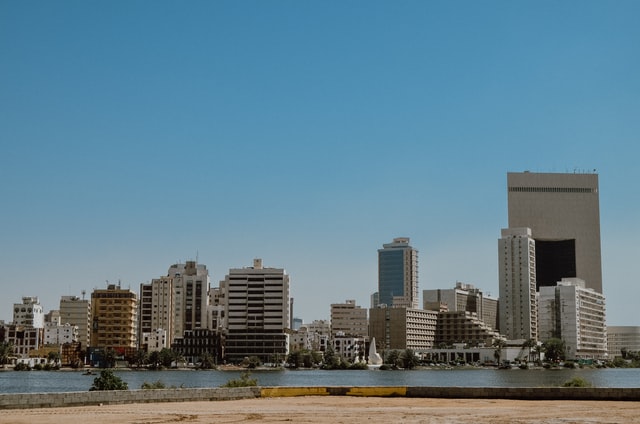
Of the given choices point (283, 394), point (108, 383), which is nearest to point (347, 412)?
point (283, 394)

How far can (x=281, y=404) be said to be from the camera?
149 feet

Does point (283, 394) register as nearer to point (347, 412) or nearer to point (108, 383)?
point (347, 412)

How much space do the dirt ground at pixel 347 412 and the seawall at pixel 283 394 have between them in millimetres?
960

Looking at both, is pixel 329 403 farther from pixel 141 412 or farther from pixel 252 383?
pixel 252 383

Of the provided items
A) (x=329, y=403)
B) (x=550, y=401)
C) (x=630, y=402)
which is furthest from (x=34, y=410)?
(x=630, y=402)

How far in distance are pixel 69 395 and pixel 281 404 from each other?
31.3 ft

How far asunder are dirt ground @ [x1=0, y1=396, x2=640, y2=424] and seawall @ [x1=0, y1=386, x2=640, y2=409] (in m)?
0.96

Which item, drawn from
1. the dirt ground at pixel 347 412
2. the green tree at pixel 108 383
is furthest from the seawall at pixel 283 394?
the green tree at pixel 108 383

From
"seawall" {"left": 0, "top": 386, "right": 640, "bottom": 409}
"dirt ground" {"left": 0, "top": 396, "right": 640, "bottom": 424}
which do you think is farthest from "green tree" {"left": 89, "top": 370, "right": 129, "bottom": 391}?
"dirt ground" {"left": 0, "top": 396, "right": 640, "bottom": 424}

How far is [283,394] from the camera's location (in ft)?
169

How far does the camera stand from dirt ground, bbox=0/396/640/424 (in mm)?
36406

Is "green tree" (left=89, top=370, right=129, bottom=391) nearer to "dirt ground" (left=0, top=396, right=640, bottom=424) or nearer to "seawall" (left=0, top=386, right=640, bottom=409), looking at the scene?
"seawall" (left=0, top=386, right=640, bottom=409)

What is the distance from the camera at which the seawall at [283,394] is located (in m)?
41.8

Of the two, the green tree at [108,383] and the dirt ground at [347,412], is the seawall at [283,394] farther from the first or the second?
the green tree at [108,383]
